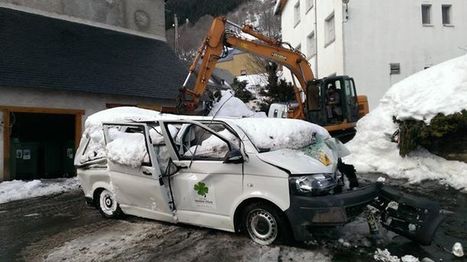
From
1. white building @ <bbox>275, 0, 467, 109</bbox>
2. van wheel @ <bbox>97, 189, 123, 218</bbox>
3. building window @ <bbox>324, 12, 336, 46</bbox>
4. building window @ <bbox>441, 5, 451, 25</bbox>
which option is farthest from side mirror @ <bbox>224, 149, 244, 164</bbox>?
building window @ <bbox>441, 5, 451, 25</bbox>

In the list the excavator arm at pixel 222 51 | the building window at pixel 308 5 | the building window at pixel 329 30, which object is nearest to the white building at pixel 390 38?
the building window at pixel 329 30

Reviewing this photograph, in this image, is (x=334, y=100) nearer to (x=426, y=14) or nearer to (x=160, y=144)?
(x=160, y=144)

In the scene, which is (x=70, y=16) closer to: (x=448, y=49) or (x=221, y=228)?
(x=221, y=228)

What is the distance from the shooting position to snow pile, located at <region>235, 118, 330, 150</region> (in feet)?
20.6

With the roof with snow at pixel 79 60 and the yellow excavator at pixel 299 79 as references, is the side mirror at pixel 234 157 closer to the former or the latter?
the yellow excavator at pixel 299 79

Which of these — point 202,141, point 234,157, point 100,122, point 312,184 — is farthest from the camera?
point 100,122

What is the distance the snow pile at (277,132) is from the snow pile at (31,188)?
7373 millimetres

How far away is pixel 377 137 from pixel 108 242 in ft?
30.9

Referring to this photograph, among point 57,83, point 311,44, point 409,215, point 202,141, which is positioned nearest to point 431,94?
point 409,215

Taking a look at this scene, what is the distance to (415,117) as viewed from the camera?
12391mm

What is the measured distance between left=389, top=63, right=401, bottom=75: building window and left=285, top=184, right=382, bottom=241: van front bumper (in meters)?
18.3

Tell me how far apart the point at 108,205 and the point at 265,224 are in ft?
10.9

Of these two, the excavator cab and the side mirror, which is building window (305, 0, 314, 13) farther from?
the side mirror

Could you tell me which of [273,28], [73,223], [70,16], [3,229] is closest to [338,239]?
[73,223]
